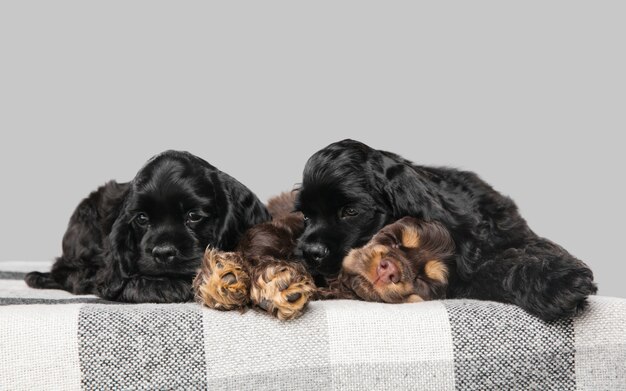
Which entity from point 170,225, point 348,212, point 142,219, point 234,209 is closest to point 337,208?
point 348,212

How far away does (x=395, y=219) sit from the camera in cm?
382

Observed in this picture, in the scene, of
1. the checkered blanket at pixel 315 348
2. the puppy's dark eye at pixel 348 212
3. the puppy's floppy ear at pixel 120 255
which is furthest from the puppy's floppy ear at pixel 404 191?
the puppy's floppy ear at pixel 120 255

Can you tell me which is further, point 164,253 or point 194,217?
point 194,217

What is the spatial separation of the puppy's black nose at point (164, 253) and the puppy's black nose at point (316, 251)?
651 millimetres

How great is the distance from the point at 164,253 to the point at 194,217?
0.25 metres

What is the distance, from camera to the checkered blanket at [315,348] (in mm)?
3098

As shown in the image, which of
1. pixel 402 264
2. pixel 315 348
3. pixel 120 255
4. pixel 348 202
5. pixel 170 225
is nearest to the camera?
pixel 315 348

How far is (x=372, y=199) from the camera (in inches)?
150

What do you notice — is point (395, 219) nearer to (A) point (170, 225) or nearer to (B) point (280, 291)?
(B) point (280, 291)

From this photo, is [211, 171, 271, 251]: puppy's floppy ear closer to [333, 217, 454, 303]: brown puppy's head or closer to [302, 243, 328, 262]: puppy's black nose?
[302, 243, 328, 262]: puppy's black nose

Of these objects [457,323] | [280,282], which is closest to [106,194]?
[280,282]

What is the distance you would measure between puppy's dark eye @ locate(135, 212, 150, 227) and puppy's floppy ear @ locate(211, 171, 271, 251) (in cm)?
36

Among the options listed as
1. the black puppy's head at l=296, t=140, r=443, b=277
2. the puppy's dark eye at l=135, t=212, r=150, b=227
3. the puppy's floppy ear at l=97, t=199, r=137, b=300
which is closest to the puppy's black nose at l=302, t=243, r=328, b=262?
the black puppy's head at l=296, t=140, r=443, b=277

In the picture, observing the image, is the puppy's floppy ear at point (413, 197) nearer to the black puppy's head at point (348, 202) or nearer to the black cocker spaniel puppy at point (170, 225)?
the black puppy's head at point (348, 202)
